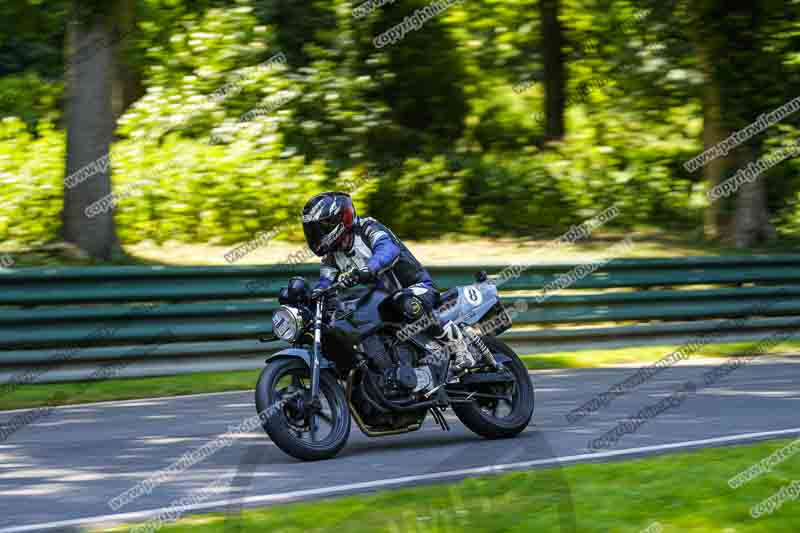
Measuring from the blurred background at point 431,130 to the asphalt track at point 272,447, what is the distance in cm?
665

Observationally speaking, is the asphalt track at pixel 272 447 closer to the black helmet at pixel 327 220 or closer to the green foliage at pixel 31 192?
the black helmet at pixel 327 220

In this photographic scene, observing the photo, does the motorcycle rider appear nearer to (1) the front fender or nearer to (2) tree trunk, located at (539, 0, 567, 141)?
(1) the front fender

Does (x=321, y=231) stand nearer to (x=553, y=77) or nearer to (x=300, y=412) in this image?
(x=300, y=412)

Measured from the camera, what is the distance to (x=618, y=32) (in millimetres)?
22531

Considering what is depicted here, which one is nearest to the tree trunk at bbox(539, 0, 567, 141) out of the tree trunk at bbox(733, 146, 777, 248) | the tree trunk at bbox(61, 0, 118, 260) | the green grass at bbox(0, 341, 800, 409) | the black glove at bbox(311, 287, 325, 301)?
the tree trunk at bbox(733, 146, 777, 248)

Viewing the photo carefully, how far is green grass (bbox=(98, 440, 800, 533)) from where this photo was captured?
4.18 m

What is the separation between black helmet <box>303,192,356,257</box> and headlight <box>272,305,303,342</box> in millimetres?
563

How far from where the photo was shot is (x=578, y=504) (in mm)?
6312

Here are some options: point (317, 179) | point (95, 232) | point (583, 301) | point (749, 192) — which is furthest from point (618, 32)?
point (95, 232)

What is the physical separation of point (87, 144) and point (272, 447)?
22.1 ft

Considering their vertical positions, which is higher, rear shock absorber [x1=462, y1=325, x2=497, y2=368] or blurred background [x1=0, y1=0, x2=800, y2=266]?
rear shock absorber [x1=462, y1=325, x2=497, y2=368]

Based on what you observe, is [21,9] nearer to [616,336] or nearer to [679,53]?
[616,336]

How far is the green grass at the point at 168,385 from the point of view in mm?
10773

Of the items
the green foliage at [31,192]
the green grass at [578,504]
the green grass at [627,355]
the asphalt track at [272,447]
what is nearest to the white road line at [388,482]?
the asphalt track at [272,447]
